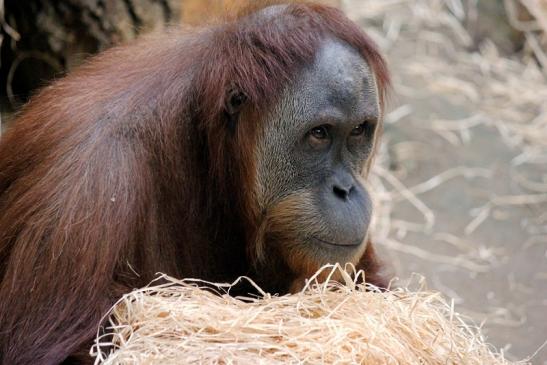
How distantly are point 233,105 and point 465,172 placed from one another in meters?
3.53

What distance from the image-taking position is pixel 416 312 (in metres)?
3.11

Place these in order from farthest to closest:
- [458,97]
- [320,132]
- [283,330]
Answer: [458,97], [320,132], [283,330]

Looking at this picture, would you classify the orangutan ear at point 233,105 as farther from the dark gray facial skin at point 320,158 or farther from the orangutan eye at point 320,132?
the orangutan eye at point 320,132

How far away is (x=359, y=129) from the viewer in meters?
3.55

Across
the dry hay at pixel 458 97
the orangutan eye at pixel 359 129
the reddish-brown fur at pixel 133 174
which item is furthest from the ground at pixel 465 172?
the reddish-brown fur at pixel 133 174

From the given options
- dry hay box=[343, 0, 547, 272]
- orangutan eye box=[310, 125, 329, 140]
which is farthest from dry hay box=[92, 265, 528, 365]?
dry hay box=[343, 0, 547, 272]

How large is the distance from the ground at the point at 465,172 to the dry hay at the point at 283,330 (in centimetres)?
176

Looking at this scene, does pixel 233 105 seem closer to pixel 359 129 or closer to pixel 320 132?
pixel 320 132

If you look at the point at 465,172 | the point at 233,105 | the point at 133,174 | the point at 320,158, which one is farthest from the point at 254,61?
the point at 465,172

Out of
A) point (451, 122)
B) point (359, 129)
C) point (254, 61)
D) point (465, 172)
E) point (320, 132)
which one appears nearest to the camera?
point (254, 61)

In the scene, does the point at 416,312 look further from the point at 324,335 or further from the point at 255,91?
the point at 255,91

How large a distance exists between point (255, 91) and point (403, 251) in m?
2.65

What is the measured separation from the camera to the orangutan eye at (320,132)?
3.43 meters

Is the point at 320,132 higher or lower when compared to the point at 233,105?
lower
